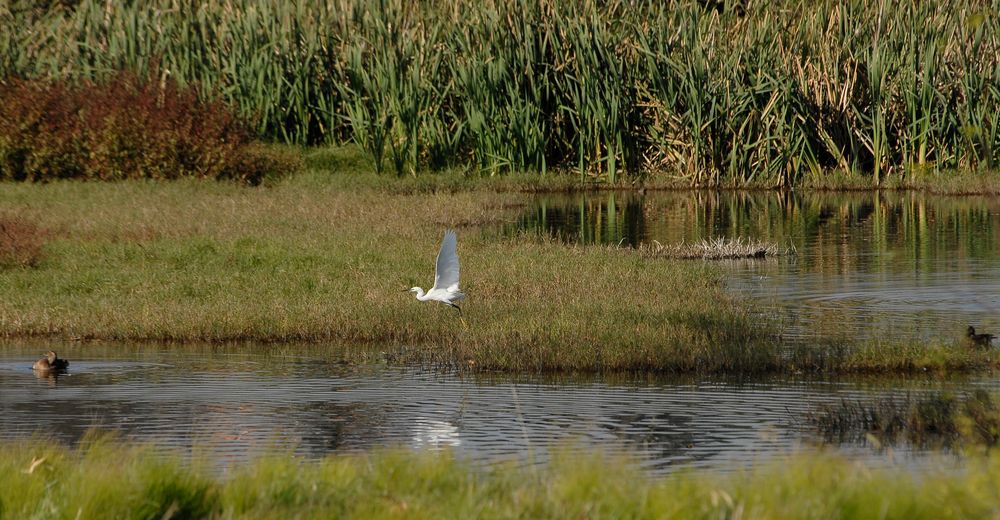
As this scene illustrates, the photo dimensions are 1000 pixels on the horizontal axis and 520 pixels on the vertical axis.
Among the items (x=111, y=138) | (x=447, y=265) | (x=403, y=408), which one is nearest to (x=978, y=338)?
(x=447, y=265)

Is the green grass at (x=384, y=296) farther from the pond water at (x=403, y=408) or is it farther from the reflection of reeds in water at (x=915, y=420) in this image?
the reflection of reeds in water at (x=915, y=420)

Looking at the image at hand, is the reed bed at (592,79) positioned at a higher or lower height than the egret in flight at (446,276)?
higher

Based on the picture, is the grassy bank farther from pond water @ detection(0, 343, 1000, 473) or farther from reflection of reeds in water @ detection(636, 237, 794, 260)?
reflection of reeds in water @ detection(636, 237, 794, 260)

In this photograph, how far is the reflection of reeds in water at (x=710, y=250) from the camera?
59.6 ft

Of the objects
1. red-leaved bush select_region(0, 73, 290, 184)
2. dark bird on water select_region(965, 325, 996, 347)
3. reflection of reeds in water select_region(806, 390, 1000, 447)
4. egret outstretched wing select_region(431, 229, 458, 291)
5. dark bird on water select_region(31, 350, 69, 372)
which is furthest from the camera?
red-leaved bush select_region(0, 73, 290, 184)

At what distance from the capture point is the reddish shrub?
15.2 meters

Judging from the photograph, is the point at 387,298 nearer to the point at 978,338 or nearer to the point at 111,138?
the point at 978,338

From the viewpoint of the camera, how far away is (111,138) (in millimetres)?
25109

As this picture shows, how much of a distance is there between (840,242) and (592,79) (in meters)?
8.97

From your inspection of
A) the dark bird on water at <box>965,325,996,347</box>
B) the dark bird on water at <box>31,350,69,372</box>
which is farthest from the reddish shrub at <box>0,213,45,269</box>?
the dark bird on water at <box>965,325,996,347</box>

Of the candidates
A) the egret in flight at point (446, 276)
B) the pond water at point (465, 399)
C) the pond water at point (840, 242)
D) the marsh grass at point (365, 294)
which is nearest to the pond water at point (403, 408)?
the pond water at point (465, 399)

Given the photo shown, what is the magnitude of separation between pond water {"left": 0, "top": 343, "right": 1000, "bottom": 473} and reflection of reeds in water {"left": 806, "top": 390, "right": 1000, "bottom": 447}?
0.60ft

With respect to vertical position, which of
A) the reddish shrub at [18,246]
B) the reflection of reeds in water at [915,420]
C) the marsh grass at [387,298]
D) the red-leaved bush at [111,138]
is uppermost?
the red-leaved bush at [111,138]

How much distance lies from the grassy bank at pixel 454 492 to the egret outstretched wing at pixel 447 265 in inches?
193
